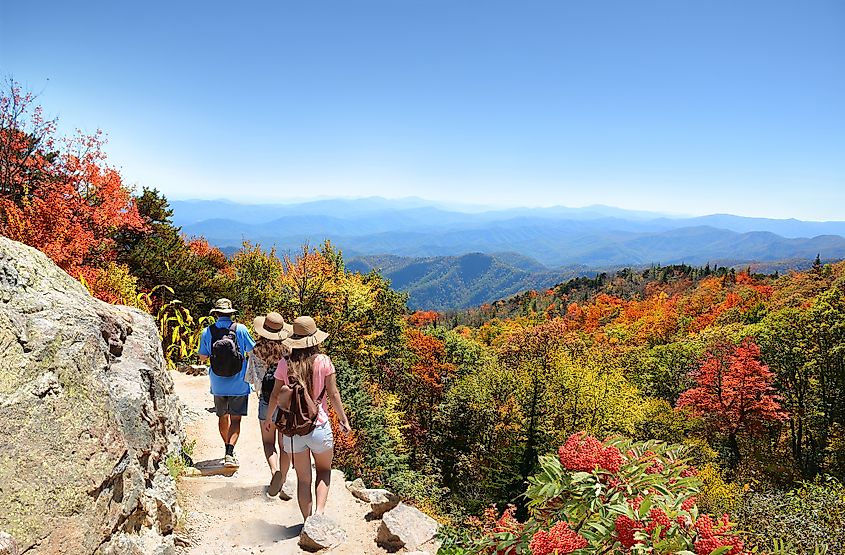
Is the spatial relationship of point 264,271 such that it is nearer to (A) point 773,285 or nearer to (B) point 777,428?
(B) point 777,428

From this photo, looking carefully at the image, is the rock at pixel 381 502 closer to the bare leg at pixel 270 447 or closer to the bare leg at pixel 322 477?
the bare leg at pixel 322 477

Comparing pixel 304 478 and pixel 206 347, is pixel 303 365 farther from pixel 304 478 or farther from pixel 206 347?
pixel 206 347

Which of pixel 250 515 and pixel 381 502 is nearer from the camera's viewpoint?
pixel 250 515

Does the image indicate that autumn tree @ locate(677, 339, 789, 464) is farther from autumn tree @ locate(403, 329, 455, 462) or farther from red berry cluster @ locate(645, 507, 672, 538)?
red berry cluster @ locate(645, 507, 672, 538)

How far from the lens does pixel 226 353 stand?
24.1 feet

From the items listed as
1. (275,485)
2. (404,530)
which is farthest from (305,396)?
(404,530)

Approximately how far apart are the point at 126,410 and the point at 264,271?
18700mm

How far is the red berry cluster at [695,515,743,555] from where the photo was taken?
8.32 ft

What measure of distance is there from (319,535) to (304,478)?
2.24ft

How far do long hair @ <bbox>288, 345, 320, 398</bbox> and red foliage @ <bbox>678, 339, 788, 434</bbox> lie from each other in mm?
27896

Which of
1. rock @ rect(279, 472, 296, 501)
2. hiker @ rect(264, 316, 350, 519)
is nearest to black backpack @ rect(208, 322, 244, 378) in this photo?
rock @ rect(279, 472, 296, 501)

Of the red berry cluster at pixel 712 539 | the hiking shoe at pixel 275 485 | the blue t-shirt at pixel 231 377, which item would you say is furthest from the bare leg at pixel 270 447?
the red berry cluster at pixel 712 539

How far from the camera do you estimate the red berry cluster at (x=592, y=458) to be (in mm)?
3088

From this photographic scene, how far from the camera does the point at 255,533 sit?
5.95 m
